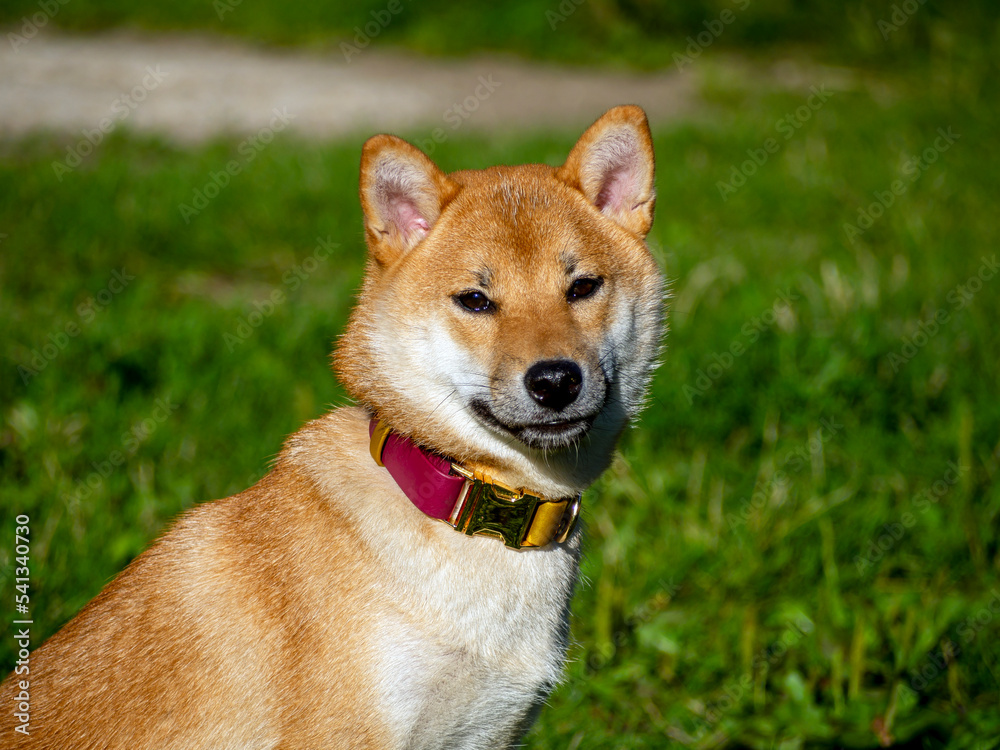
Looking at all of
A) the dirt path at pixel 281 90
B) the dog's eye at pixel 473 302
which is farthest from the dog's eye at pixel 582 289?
the dirt path at pixel 281 90

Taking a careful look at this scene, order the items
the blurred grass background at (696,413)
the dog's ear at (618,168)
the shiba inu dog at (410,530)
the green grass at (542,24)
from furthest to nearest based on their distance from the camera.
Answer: the green grass at (542,24), the blurred grass background at (696,413), the dog's ear at (618,168), the shiba inu dog at (410,530)

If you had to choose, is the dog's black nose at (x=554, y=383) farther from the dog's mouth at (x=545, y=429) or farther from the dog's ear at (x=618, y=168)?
the dog's ear at (x=618, y=168)

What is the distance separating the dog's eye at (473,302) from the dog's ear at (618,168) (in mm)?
526

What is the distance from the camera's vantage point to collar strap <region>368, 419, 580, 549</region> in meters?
2.36

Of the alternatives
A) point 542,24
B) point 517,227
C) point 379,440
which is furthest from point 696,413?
point 542,24

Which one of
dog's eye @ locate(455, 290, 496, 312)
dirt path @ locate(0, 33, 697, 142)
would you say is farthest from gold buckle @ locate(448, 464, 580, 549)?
dirt path @ locate(0, 33, 697, 142)

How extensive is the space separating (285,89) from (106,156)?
11.0 feet

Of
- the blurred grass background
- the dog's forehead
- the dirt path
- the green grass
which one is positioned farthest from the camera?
the green grass

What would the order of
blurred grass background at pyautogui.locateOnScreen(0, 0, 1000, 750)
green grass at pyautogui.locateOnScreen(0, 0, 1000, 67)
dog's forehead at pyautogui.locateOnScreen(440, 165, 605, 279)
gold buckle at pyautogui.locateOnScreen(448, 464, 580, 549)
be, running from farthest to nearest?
green grass at pyautogui.locateOnScreen(0, 0, 1000, 67), blurred grass background at pyautogui.locateOnScreen(0, 0, 1000, 750), dog's forehead at pyautogui.locateOnScreen(440, 165, 605, 279), gold buckle at pyautogui.locateOnScreen(448, 464, 580, 549)

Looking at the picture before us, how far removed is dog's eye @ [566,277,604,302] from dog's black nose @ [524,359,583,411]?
339mm

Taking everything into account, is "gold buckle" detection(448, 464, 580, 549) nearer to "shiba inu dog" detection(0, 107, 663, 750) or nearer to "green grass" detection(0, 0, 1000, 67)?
"shiba inu dog" detection(0, 107, 663, 750)

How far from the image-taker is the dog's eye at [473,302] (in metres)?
2.57

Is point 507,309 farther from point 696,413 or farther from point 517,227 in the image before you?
point 696,413

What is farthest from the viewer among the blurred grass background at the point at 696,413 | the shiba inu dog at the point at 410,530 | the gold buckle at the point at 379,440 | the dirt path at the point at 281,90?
the dirt path at the point at 281,90
